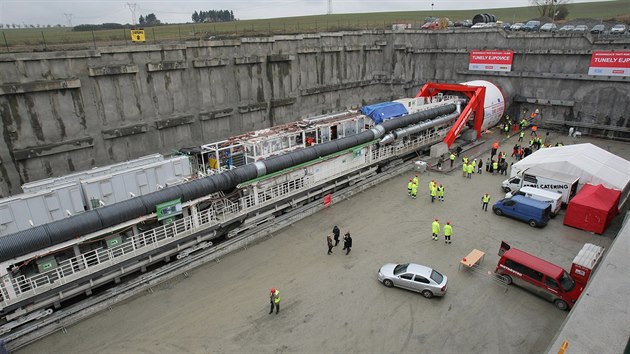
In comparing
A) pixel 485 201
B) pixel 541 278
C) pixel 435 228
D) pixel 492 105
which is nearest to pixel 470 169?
pixel 485 201

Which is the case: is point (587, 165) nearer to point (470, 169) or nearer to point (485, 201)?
point (485, 201)

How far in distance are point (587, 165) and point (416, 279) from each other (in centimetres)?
1392

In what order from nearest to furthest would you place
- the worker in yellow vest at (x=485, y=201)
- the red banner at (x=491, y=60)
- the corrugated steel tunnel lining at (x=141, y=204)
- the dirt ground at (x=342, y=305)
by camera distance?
1. the dirt ground at (x=342, y=305)
2. the corrugated steel tunnel lining at (x=141, y=204)
3. the worker in yellow vest at (x=485, y=201)
4. the red banner at (x=491, y=60)

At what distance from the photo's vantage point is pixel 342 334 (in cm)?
A: 1252

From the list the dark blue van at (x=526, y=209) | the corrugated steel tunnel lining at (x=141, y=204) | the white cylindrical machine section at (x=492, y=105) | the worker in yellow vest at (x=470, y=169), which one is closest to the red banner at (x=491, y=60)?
the white cylindrical machine section at (x=492, y=105)

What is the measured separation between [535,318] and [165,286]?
1400 centimetres

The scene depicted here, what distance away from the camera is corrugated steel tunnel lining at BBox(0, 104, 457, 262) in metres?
12.4

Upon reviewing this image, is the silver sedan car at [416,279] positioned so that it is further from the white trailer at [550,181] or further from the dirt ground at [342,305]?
the white trailer at [550,181]

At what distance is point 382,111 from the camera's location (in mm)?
26219

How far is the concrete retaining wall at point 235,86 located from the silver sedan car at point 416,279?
64.6 ft

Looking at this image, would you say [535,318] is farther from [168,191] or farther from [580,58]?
[580,58]

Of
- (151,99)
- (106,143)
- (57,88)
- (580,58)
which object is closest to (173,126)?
(151,99)

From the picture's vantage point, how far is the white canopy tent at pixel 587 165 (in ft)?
66.5

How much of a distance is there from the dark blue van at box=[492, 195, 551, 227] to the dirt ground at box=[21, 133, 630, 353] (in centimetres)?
41
